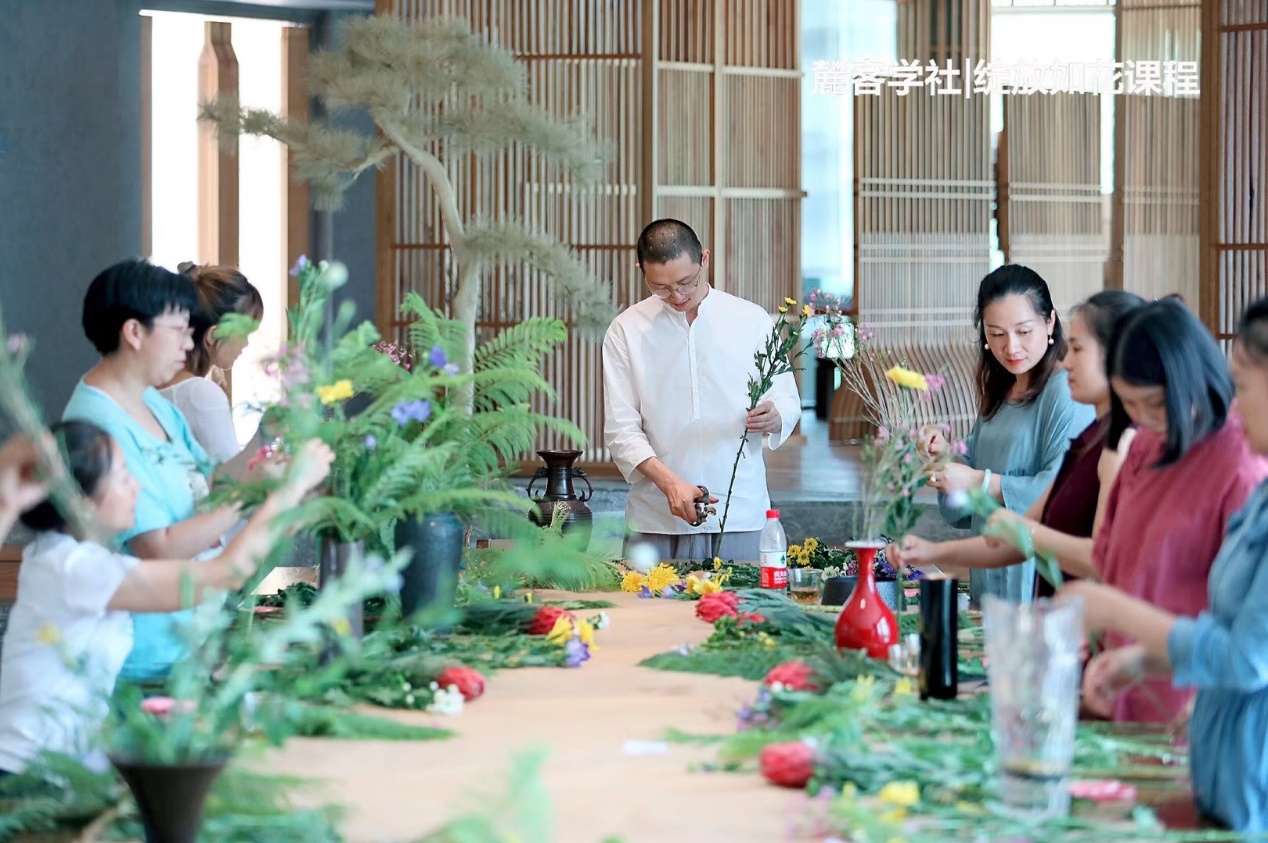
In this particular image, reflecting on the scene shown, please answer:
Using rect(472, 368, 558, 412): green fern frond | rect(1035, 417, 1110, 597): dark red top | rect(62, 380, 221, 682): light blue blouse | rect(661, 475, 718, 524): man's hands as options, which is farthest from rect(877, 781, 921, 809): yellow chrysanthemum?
rect(661, 475, 718, 524): man's hands

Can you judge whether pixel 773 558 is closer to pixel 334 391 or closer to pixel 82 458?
pixel 334 391

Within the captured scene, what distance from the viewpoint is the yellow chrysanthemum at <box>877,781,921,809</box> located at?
1749 mm

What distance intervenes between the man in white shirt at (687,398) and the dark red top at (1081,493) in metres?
1.66

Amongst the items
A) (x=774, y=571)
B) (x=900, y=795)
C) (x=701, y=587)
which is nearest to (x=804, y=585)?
(x=774, y=571)

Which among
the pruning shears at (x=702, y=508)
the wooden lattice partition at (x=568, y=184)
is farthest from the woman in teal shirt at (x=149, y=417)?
the wooden lattice partition at (x=568, y=184)

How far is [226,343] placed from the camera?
131 inches

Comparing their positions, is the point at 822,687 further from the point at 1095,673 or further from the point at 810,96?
the point at 810,96

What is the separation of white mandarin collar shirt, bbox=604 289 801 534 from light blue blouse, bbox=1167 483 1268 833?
9.00 feet

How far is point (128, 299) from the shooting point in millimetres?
2648

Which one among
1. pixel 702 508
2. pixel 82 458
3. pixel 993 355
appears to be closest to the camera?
pixel 82 458

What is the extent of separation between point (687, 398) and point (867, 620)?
2.08 meters

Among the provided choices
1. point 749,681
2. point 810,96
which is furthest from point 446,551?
point 810,96

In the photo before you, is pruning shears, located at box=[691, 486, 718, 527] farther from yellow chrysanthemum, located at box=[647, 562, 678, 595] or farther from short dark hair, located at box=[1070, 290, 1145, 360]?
short dark hair, located at box=[1070, 290, 1145, 360]

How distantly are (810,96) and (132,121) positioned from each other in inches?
196
